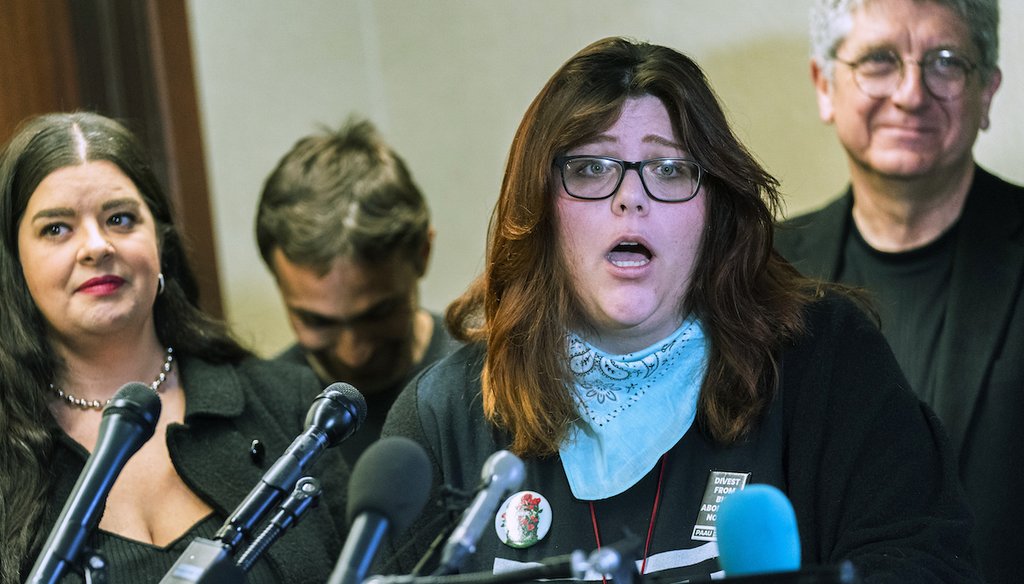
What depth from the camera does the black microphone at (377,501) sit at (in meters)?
1.27

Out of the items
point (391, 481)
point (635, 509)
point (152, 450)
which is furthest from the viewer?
point (152, 450)

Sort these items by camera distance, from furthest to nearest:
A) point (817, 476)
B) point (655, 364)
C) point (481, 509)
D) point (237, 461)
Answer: point (237, 461) → point (655, 364) → point (817, 476) → point (481, 509)

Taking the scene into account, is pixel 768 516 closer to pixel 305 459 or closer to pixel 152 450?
pixel 305 459

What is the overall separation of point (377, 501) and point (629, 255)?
0.85 m

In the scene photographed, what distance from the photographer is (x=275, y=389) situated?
2764 mm

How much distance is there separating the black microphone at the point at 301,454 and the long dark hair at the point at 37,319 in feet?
3.04

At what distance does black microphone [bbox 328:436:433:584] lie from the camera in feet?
4.16

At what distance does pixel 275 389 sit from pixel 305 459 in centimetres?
125

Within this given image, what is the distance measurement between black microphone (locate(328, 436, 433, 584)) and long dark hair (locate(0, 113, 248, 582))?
46.7 inches

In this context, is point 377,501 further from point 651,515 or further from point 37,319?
point 37,319

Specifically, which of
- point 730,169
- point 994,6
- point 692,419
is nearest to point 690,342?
point 692,419

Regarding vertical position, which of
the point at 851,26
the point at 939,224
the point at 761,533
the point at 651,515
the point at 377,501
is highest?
the point at 851,26

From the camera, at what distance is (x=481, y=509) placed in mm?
1288

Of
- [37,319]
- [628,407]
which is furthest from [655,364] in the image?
[37,319]
